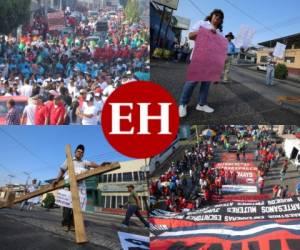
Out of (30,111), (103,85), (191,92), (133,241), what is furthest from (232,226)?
(30,111)

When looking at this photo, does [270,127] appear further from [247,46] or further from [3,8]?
[3,8]

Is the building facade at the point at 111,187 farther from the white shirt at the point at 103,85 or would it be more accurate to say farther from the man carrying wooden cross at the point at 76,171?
the white shirt at the point at 103,85

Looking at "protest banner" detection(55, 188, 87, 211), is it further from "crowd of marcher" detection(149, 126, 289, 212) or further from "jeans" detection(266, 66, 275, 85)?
"jeans" detection(266, 66, 275, 85)

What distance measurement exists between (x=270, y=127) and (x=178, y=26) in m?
1.00

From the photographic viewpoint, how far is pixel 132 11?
339 cm

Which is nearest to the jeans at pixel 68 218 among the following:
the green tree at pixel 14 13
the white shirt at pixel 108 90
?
the white shirt at pixel 108 90

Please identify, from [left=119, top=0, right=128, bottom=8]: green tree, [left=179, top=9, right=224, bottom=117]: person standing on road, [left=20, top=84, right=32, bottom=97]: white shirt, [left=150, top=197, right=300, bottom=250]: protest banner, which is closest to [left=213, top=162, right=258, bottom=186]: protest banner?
[left=150, top=197, right=300, bottom=250]: protest banner

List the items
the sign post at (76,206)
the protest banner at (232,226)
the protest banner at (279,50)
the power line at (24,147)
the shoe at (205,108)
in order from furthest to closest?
the protest banner at (279,50), the shoe at (205,108), the power line at (24,147), the sign post at (76,206), the protest banner at (232,226)

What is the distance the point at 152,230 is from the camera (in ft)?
10.5

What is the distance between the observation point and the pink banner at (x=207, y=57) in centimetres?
337

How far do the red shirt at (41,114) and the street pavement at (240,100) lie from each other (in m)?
0.80

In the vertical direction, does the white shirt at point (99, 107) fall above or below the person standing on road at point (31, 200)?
above

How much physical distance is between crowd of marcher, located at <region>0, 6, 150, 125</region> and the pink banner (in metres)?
0.35

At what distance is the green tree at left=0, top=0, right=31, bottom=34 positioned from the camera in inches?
132
